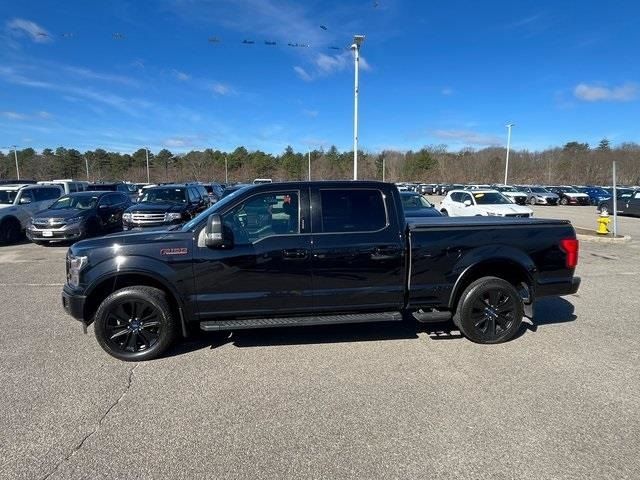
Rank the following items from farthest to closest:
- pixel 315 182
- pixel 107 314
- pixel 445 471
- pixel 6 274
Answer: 1. pixel 6 274
2. pixel 315 182
3. pixel 107 314
4. pixel 445 471

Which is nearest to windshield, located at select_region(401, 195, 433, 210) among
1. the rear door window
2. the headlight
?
the rear door window

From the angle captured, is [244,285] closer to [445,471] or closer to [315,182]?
[315,182]

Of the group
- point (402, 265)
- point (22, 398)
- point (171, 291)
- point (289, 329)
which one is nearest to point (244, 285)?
point (171, 291)

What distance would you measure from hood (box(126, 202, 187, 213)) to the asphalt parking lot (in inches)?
291

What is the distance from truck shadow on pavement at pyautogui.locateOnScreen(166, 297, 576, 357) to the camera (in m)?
4.58

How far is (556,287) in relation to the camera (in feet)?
15.5

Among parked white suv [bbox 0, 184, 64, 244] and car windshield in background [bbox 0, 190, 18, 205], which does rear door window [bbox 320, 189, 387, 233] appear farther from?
car windshield in background [bbox 0, 190, 18, 205]

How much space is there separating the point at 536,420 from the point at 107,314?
4211 millimetres

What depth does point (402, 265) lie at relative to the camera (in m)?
4.34

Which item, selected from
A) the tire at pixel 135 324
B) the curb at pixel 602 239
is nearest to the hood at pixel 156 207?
the tire at pixel 135 324

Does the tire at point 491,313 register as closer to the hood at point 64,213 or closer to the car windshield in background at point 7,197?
the hood at point 64,213

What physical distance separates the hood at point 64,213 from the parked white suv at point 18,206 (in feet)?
4.70

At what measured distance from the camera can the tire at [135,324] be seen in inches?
161

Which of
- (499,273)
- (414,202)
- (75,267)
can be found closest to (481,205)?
(414,202)
